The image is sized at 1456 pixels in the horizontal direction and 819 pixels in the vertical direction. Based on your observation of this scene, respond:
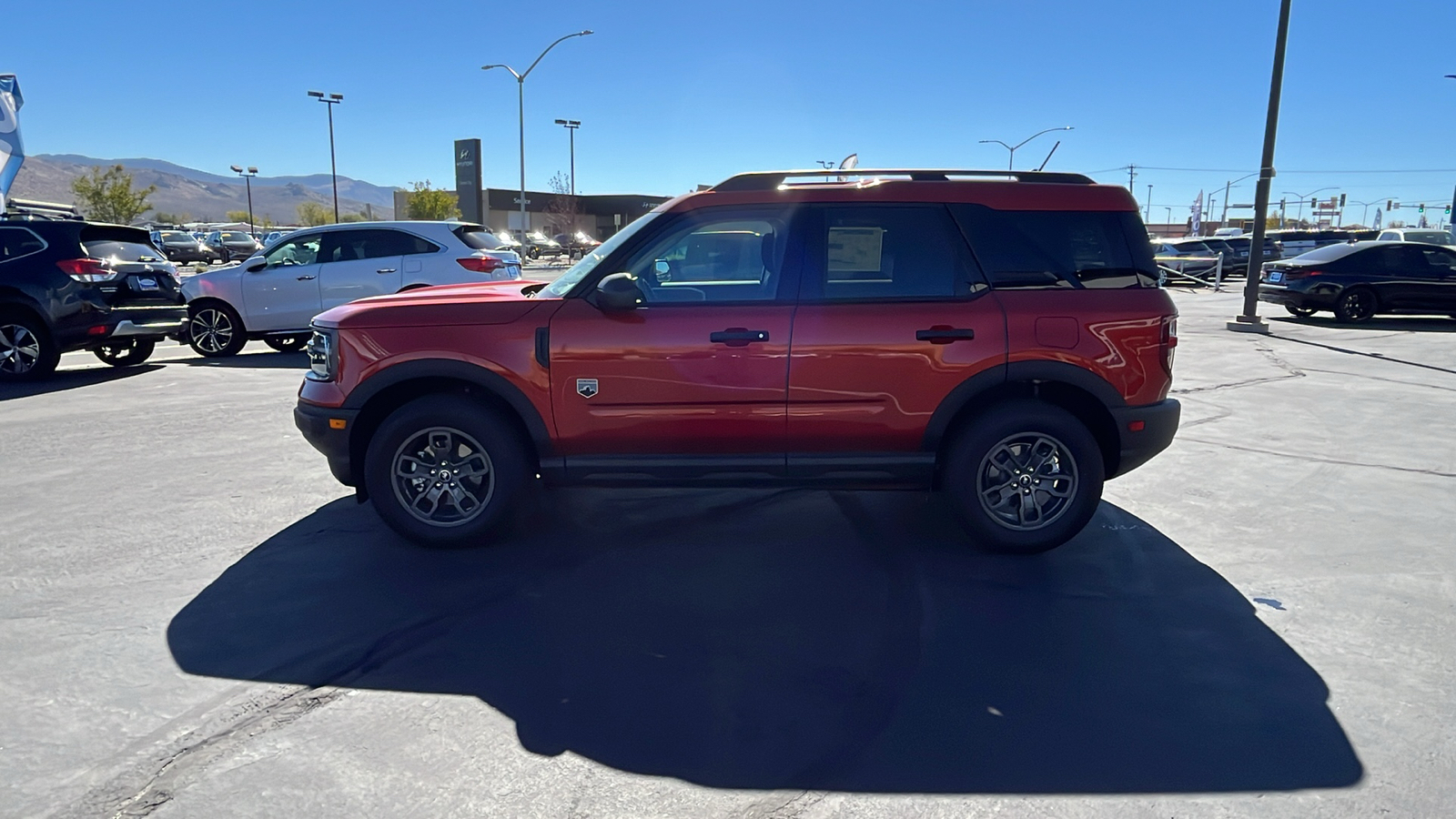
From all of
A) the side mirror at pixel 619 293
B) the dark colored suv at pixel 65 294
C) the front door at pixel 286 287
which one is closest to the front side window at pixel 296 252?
the front door at pixel 286 287

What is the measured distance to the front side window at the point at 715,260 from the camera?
4598 mm

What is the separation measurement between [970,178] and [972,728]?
293cm

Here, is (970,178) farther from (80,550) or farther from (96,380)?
(96,380)

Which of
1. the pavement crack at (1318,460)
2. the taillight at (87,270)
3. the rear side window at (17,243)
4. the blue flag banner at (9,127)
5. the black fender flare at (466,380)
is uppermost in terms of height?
the blue flag banner at (9,127)

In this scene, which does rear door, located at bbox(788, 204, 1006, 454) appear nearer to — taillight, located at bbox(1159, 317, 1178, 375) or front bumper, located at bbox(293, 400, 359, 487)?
taillight, located at bbox(1159, 317, 1178, 375)

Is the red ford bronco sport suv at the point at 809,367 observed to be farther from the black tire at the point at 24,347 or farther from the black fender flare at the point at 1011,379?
the black tire at the point at 24,347

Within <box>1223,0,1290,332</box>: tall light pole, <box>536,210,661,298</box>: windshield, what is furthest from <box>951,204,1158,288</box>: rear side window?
<box>1223,0,1290,332</box>: tall light pole

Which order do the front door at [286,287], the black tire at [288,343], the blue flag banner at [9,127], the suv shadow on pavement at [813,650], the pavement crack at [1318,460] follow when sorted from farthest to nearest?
the blue flag banner at [9,127], the black tire at [288,343], the front door at [286,287], the pavement crack at [1318,460], the suv shadow on pavement at [813,650]

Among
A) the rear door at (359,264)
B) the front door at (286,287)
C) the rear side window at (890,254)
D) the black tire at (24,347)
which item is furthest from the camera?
the front door at (286,287)

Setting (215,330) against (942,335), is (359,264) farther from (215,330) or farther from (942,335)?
(942,335)

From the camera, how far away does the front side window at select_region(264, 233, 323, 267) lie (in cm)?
1177

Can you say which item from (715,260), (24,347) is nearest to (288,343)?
(24,347)

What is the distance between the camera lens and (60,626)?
379 centimetres

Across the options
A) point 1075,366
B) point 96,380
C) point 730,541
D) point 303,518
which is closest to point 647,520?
point 730,541
